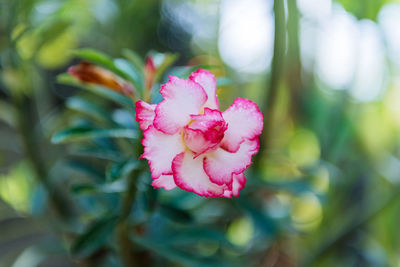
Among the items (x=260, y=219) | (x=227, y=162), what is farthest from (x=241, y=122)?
(x=260, y=219)

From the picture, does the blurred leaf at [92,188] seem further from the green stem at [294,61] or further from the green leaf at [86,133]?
the green stem at [294,61]

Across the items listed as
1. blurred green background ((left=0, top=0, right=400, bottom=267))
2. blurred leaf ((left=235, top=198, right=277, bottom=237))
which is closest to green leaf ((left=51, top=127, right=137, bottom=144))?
blurred green background ((left=0, top=0, right=400, bottom=267))

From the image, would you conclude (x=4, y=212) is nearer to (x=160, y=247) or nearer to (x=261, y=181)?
(x=160, y=247)

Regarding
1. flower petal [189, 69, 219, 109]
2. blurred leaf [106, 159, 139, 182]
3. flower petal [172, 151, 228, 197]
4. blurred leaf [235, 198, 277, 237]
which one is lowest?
blurred leaf [235, 198, 277, 237]

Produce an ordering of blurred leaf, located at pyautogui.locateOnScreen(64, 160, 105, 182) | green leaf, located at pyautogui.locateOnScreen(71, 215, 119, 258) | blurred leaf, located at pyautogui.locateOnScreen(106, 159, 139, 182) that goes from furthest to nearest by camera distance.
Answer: blurred leaf, located at pyautogui.locateOnScreen(64, 160, 105, 182) → green leaf, located at pyautogui.locateOnScreen(71, 215, 119, 258) → blurred leaf, located at pyautogui.locateOnScreen(106, 159, 139, 182)

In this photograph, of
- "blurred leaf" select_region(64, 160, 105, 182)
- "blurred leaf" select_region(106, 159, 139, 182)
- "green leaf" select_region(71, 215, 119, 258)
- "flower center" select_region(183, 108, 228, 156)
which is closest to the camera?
"flower center" select_region(183, 108, 228, 156)

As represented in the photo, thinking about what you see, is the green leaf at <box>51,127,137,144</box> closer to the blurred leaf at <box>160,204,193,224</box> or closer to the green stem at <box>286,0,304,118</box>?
the blurred leaf at <box>160,204,193,224</box>

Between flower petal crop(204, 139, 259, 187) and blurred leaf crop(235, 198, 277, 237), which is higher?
flower petal crop(204, 139, 259, 187)

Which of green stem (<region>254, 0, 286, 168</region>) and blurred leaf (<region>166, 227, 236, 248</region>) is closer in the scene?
green stem (<region>254, 0, 286, 168</region>)
